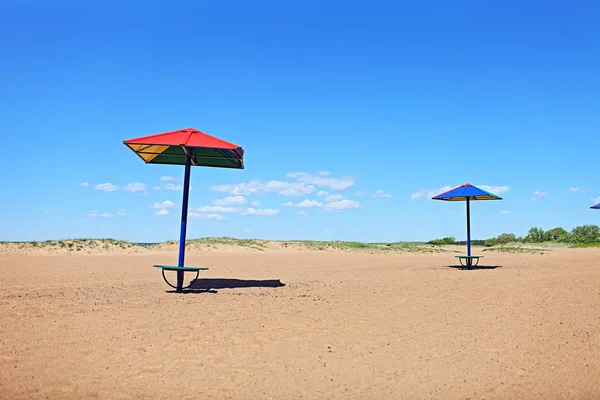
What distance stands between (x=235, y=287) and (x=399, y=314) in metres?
4.39

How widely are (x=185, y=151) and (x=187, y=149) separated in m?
0.14

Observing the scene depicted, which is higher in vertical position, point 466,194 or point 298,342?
point 466,194

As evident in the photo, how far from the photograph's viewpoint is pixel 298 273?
15.4 meters

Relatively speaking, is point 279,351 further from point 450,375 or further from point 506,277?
point 506,277

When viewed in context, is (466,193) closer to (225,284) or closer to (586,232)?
(225,284)


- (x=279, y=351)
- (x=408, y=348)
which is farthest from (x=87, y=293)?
(x=408, y=348)

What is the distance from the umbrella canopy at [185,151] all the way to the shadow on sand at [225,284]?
1.83 ft

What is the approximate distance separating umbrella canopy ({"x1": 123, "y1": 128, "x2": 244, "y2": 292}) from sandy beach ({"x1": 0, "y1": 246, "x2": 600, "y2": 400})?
1.82m

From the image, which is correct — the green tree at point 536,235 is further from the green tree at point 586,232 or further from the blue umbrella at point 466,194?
the blue umbrella at point 466,194

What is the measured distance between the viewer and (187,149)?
11477 mm

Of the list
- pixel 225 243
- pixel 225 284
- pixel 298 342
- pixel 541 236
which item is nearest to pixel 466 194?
pixel 225 284

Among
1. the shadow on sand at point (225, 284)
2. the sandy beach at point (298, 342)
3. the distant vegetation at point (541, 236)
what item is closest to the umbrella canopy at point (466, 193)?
the sandy beach at point (298, 342)

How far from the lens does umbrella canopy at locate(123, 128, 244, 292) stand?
1081 cm

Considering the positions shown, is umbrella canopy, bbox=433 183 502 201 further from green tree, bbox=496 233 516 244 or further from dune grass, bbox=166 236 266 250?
green tree, bbox=496 233 516 244
